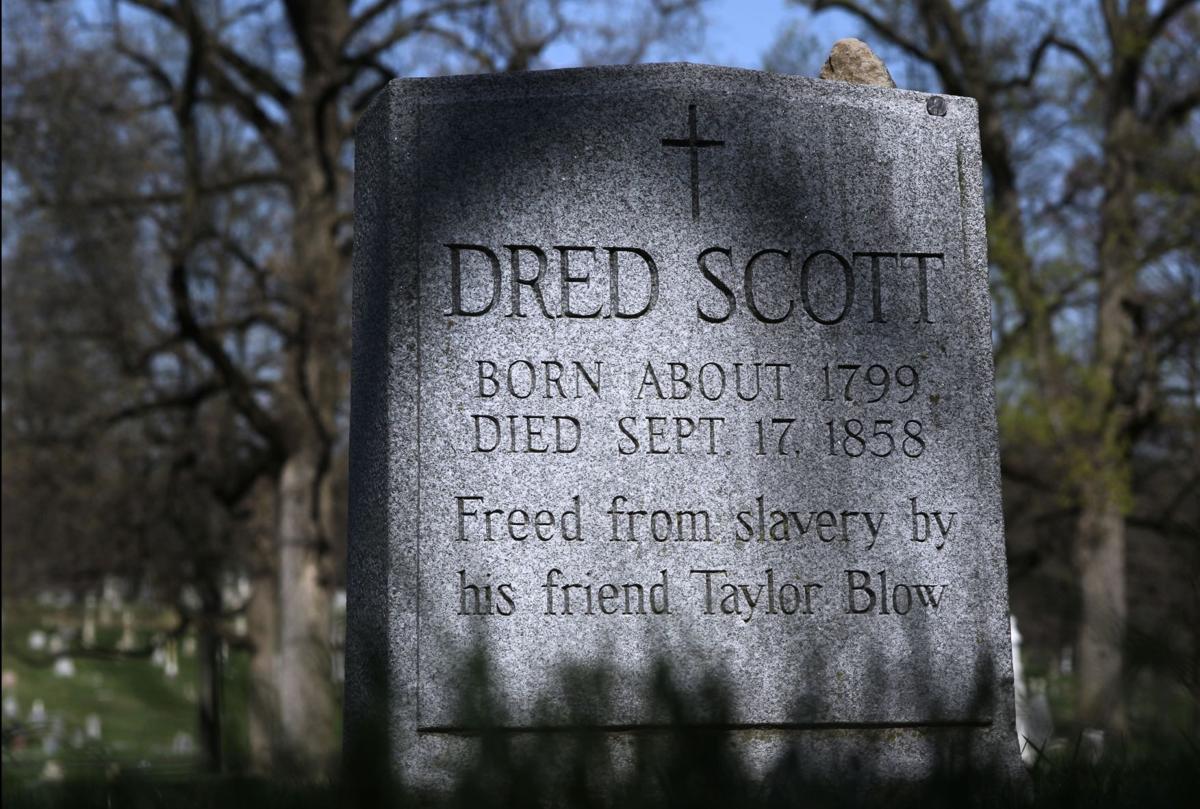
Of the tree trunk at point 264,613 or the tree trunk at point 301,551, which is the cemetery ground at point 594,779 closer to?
the tree trunk at point 301,551

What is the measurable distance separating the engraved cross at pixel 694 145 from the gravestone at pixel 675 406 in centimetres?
1

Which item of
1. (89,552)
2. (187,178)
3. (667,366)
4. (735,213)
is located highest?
(187,178)

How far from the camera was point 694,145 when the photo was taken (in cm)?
503

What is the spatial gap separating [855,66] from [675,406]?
1531 mm

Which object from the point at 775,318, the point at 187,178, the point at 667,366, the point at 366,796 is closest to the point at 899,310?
the point at 775,318

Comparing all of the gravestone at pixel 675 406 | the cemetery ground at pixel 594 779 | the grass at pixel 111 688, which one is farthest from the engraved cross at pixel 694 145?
the grass at pixel 111 688

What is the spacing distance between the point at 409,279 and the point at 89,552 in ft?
55.9

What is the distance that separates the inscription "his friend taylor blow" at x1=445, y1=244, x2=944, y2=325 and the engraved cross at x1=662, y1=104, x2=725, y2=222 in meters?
0.15

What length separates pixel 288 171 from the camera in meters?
20.0

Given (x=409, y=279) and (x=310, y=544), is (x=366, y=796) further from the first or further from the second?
(x=310, y=544)

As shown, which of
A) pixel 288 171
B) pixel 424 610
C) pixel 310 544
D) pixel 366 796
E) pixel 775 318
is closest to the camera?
pixel 366 796

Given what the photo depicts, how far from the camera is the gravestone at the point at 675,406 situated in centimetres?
470

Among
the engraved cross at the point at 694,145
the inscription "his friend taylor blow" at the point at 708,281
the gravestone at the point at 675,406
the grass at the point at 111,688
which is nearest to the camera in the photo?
the gravestone at the point at 675,406

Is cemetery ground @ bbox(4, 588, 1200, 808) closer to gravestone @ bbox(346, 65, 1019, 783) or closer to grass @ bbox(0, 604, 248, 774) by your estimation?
gravestone @ bbox(346, 65, 1019, 783)
